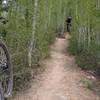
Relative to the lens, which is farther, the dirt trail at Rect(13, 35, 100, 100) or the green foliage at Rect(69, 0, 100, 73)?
the green foliage at Rect(69, 0, 100, 73)

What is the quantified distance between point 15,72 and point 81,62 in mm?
3883

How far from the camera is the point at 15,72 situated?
24.7 ft

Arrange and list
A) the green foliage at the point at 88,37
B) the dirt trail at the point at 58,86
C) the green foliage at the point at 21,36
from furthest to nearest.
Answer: the green foliage at the point at 88,37 < the green foliage at the point at 21,36 < the dirt trail at the point at 58,86

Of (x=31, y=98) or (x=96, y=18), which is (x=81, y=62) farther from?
(x=31, y=98)

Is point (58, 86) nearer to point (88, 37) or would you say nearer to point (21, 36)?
point (21, 36)

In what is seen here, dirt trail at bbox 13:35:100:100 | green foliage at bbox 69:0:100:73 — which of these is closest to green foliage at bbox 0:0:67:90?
dirt trail at bbox 13:35:100:100

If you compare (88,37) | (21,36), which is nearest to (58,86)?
(21,36)

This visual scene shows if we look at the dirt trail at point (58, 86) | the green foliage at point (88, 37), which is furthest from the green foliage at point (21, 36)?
the green foliage at point (88, 37)

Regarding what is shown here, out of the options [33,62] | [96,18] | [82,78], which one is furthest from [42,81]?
[96,18]

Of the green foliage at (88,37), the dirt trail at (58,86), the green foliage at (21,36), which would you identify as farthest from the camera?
the green foliage at (88,37)

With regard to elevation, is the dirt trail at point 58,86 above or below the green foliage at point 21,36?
below

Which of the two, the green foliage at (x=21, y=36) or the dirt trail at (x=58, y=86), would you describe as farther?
the green foliage at (x=21, y=36)

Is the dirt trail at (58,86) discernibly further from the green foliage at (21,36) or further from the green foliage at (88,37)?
the green foliage at (88,37)

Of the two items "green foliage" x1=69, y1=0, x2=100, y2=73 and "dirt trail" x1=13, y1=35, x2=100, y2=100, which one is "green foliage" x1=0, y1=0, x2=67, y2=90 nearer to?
"dirt trail" x1=13, y1=35, x2=100, y2=100
